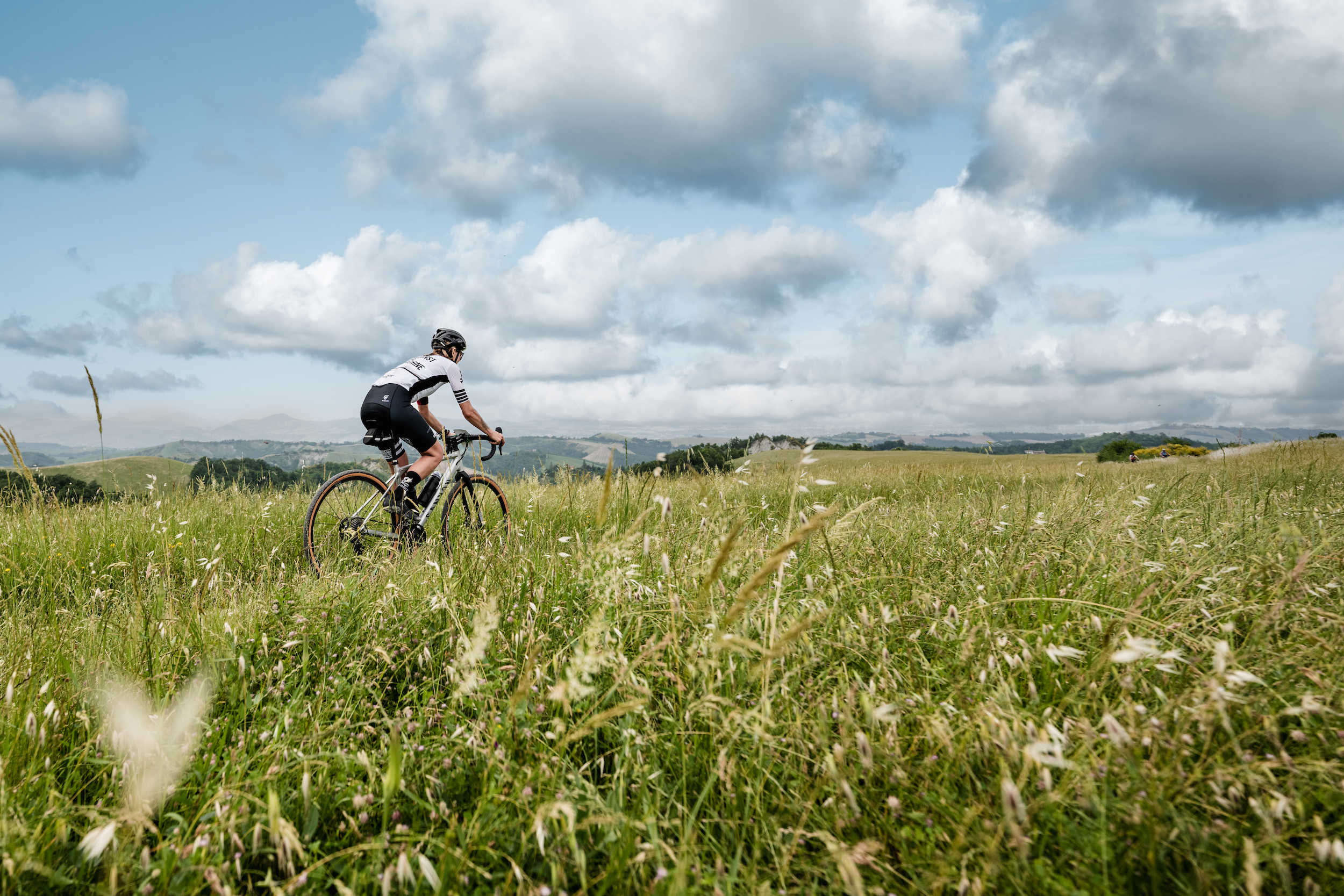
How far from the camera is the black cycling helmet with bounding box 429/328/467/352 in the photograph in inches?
324

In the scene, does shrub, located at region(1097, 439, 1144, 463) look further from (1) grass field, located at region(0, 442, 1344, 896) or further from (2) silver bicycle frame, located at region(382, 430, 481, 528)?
(1) grass field, located at region(0, 442, 1344, 896)

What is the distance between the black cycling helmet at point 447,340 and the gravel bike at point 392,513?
4.14 feet

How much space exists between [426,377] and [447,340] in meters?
0.76

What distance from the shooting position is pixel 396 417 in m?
7.43

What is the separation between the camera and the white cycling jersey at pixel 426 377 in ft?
25.1

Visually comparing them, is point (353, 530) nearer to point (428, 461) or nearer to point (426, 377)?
point (428, 461)

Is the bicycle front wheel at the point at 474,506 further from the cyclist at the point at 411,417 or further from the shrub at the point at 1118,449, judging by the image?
the shrub at the point at 1118,449

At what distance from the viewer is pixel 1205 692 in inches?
71.6

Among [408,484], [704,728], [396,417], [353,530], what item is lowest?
[704,728]

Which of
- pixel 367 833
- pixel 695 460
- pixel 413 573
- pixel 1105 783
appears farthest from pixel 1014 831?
pixel 695 460

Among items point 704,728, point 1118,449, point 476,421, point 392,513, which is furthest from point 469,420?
point 1118,449

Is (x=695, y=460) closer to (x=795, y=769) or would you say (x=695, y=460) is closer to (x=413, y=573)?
(x=413, y=573)

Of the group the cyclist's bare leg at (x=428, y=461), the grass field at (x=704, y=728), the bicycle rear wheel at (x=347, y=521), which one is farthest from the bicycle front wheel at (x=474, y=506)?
the grass field at (x=704, y=728)

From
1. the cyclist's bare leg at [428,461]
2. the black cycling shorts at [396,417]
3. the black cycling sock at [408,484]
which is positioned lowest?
the black cycling sock at [408,484]
